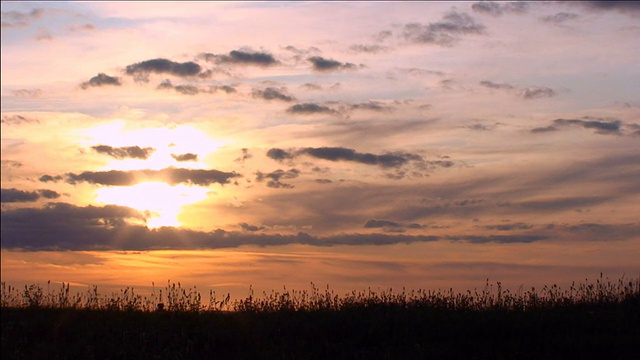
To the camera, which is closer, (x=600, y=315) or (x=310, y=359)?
(x=310, y=359)

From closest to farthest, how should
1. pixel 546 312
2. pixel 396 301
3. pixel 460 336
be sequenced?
pixel 460 336, pixel 546 312, pixel 396 301

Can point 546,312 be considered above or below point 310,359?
above

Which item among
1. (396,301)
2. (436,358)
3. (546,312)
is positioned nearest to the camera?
(436,358)

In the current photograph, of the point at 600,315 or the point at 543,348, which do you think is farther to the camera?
the point at 600,315

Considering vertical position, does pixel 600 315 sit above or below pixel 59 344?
above

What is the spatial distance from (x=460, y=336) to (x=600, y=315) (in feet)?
10.1

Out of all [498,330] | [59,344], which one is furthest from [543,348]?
[59,344]

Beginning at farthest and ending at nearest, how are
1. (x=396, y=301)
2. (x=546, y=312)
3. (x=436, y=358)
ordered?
(x=396, y=301)
(x=546, y=312)
(x=436, y=358)

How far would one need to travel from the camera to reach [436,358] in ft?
44.2

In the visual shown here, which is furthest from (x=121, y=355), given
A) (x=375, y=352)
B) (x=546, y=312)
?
(x=546, y=312)

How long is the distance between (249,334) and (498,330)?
5.15 meters

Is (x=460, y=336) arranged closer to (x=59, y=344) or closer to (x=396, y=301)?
(x=396, y=301)

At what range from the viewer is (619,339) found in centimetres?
1359

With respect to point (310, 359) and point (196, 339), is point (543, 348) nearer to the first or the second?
point (310, 359)
